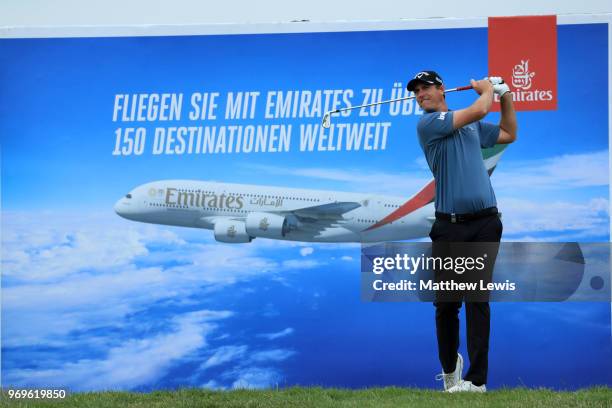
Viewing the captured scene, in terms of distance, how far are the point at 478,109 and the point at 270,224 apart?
5.17 feet

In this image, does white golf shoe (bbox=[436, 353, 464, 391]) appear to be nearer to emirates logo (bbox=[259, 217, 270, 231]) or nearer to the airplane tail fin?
the airplane tail fin

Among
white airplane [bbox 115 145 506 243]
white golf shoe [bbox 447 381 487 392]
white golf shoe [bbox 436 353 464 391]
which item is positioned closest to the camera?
white golf shoe [bbox 447 381 487 392]

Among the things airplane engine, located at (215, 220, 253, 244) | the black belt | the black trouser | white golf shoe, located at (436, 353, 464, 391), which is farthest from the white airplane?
white golf shoe, located at (436, 353, 464, 391)

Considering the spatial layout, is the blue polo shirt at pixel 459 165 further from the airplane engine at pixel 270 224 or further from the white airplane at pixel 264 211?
the airplane engine at pixel 270 224

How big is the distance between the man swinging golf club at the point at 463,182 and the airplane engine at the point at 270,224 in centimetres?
93

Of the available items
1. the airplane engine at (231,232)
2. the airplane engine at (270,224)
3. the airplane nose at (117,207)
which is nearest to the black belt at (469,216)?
the airplane engine at (270,224)

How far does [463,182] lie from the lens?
4.28 metres

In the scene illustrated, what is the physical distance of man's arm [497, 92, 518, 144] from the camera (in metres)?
4.37

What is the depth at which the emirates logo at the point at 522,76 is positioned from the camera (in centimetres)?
487

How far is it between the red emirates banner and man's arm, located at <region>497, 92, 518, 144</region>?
335 mm

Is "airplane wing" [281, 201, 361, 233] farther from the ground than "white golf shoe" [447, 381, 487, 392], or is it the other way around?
"airplane wing" [281, 201, 361, 233]

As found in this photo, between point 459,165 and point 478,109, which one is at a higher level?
point 478,109

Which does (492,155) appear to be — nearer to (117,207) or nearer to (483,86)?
(483,86)

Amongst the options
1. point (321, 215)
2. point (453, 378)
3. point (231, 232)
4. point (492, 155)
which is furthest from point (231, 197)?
point (453, 378)
